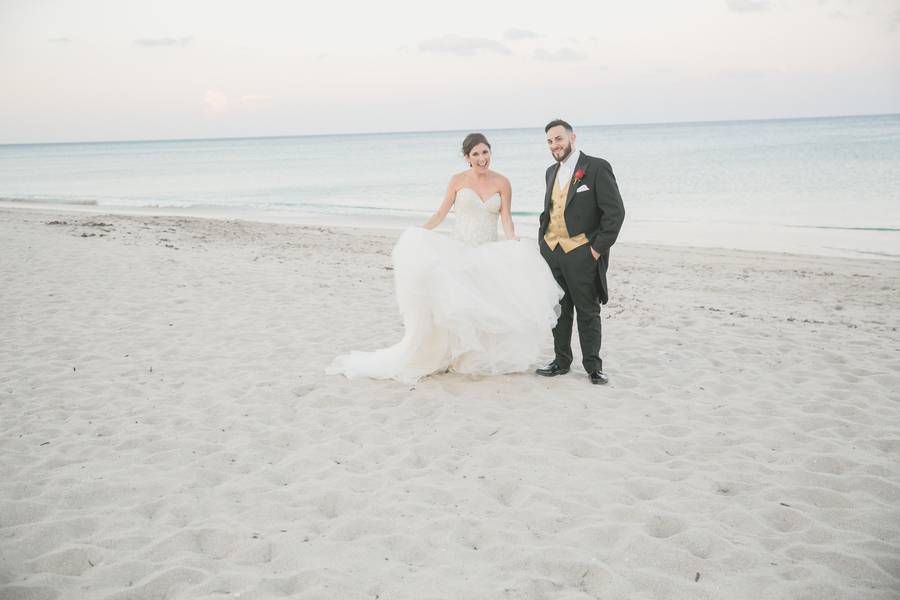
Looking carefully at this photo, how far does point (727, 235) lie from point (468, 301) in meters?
14.4

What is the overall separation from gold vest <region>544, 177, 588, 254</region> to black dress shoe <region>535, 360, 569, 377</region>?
1110 mm

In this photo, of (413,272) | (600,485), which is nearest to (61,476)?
(413,272)

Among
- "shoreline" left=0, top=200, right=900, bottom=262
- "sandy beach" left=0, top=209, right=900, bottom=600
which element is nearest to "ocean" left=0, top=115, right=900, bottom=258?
"shoreline" left=0, top=200, right=900, bottom=262

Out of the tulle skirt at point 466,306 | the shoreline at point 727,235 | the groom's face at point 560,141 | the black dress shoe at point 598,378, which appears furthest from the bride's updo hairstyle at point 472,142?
the shoreline at point 727,235

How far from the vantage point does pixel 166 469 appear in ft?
13.5

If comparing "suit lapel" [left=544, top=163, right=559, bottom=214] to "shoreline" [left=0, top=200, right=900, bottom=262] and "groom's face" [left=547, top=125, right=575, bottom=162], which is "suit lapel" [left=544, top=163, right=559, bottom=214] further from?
"shoreline" [left=0, top=200, right=900, bottom=262]

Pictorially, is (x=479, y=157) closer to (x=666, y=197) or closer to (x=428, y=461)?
(x=428, y=461)

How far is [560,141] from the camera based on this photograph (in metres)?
5.35

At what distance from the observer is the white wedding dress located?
5.28 metres

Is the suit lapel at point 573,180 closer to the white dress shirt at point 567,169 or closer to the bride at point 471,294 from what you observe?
the white dress shirt at point 567,169

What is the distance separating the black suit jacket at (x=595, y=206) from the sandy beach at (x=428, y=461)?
1.35 m

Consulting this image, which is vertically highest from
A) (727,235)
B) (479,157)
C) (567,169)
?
(479,157)

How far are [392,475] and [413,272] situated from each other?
71.7 inches

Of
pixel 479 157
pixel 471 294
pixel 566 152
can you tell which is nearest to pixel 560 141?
pixel 566 152
